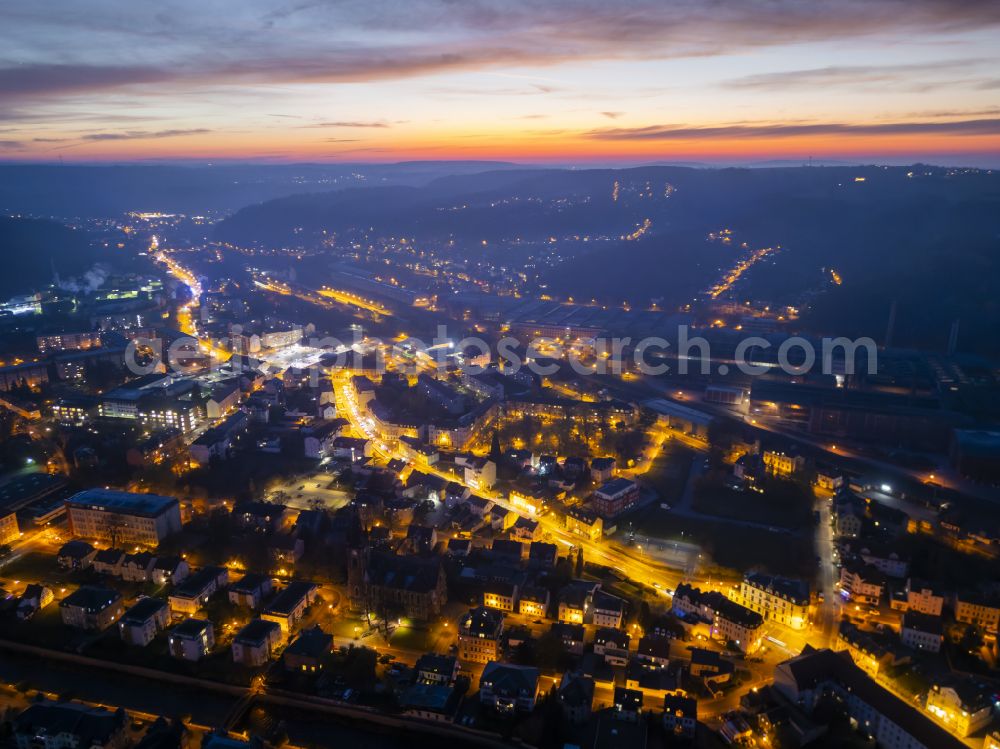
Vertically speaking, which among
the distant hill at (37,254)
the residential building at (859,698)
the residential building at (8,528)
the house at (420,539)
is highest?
the distant hill at (37,254)

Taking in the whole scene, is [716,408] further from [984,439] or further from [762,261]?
[762,261]

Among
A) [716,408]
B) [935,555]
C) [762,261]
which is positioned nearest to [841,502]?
[935,555]

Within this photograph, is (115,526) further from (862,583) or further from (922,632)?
(922,632)

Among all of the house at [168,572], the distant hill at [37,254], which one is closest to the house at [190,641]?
the house at [168,572]

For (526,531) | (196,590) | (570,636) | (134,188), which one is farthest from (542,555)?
(134,188)

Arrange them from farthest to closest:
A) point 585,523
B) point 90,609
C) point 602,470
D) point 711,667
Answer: point 602,470
point 585,523
point 90,609
point 711,667

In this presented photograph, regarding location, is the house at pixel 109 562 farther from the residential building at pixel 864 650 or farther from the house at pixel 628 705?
the residential building at pixel 864 650
